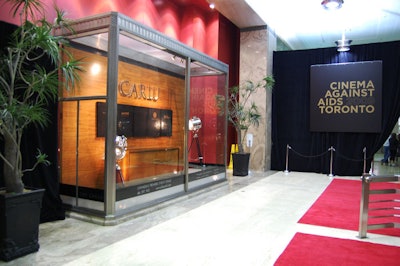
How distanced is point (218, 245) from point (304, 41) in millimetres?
9762

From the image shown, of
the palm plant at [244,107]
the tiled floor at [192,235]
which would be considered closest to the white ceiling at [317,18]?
the palm plant at [244,107]

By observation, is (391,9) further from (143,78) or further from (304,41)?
(143,78)

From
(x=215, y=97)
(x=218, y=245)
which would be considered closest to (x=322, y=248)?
(x=218, y=245)

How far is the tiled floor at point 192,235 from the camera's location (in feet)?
10.4

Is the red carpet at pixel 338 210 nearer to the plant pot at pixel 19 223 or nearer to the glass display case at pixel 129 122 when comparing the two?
the glass display case at pixel 129 122

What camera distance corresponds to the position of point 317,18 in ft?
29.9

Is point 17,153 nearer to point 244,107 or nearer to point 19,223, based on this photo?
point 19,223

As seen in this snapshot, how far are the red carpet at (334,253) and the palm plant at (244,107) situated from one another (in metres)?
4.94

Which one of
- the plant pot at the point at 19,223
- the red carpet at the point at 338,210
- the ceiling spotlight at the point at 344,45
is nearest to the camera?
the plant pot at the point at 19,223

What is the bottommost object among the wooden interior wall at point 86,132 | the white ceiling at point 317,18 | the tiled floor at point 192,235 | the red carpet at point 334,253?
the red carpet at point 334,253

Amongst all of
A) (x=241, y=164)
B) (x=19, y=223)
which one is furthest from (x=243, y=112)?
(x=19, y=223)

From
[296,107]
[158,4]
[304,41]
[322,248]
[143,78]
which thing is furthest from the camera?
[304,41]

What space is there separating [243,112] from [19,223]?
6560mm

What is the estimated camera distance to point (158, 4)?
7340 millimetres
